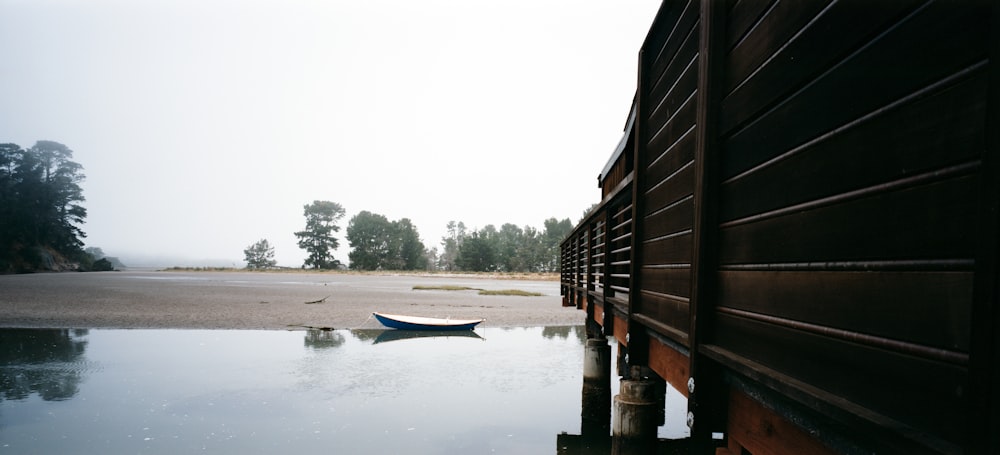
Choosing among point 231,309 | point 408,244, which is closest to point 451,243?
point 408,244

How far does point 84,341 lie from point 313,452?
1393 cm

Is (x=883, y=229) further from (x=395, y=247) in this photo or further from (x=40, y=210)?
(x=395, y=247)

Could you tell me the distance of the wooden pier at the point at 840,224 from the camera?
1.33 m

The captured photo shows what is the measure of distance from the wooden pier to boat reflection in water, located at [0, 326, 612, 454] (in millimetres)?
6973

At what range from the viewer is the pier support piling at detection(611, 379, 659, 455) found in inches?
183

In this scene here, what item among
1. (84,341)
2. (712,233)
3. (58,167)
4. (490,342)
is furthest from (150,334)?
(58,167)

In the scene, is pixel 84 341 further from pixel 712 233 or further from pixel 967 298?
pixel 967 298

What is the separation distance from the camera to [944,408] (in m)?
1.41

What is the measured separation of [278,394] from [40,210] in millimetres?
72514

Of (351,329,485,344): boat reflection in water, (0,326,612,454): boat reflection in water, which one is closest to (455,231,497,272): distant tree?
(351,329,485,344): boat reflection in water

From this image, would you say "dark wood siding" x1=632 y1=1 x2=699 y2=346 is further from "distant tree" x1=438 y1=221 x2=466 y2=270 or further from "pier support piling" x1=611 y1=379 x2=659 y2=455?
"distant tree" x1=438 y1=221 x2=466 y2=270

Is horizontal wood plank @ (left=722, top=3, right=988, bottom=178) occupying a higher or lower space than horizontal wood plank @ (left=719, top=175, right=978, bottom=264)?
higher

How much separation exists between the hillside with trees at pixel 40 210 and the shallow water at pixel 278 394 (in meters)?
54.0

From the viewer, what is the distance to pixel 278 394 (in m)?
11.8
